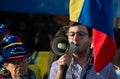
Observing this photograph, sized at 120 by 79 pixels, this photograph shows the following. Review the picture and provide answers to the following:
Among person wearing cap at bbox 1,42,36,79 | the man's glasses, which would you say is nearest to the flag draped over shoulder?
the man's glasses

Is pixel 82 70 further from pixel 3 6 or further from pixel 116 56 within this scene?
pixel 3 6

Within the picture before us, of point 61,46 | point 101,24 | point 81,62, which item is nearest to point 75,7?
point 101,24

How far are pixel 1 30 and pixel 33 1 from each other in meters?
2.06

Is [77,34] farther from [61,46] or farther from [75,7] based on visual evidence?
[75,7]

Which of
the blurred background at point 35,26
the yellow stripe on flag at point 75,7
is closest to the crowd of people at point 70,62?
the yellow stripe on flag at point 75,7

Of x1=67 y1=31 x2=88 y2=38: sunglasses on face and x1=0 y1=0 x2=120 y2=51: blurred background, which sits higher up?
x1=67 y1=31 x2=88 y2=38: sunglasses on face

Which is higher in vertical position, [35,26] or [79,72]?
[79,72]

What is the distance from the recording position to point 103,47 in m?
4.86

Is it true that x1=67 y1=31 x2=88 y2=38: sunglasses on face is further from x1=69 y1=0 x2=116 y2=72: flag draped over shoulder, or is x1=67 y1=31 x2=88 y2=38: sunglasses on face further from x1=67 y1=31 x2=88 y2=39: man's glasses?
x1=69 y1=0 x2=116 y2=72: flag draped over shoulder

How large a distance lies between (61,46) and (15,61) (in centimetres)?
43

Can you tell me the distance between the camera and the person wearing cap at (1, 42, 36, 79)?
4.54 meters

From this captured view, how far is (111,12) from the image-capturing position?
16.1ft

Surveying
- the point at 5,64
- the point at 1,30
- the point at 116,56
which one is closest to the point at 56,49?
the point at 5,64

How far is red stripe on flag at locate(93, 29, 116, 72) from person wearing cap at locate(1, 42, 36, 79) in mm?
601
